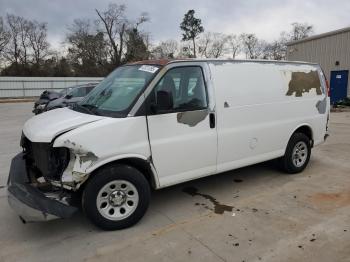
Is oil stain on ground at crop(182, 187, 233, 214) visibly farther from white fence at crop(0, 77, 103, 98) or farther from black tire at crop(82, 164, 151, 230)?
white fence at crop(0, 77, 103, 98)

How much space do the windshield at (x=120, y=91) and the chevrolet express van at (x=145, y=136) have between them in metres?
0.02

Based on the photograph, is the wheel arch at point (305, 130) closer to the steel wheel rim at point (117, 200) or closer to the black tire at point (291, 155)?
the black tire at point (291, 155)

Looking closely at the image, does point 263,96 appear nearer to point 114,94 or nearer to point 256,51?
point 114,94

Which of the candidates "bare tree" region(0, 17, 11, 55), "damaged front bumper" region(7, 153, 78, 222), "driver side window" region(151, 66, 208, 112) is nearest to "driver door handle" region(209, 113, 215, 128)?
"driver side window" region(151, 66, 208, 112)

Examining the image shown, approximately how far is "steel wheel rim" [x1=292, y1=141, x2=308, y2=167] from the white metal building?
16.0 metres

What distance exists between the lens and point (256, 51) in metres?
61.2

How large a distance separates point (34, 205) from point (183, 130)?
6.33 ft

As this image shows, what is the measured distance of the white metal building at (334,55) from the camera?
1903 cm

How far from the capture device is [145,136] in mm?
3805

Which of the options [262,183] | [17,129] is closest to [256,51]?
[17,129]

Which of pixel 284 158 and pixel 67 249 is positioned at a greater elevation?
pixel 284 158

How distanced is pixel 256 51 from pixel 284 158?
59.4m

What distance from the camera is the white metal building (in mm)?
19031

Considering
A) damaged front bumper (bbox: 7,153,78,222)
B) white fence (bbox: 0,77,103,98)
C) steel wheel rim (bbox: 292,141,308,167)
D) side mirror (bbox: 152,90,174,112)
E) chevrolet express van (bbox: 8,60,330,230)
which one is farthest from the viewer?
white fence (bbox: 0,77,103,98)
